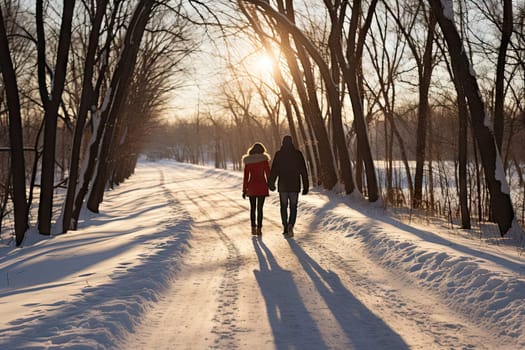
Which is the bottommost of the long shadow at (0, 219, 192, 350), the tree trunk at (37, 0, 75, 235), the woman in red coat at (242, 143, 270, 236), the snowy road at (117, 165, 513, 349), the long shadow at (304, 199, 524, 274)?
the snowy road at (117, 165, 513, 349)

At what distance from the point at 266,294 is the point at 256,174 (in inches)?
171

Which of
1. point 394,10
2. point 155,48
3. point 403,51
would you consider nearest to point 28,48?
point 155,48

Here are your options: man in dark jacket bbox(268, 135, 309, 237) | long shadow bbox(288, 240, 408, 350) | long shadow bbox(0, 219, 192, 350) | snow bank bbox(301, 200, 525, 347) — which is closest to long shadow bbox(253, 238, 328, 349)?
long shadow bbox(288, 240, 408, 350)

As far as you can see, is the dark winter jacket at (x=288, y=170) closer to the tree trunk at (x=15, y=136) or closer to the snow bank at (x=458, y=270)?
the snow bank at (x=458, y=270)

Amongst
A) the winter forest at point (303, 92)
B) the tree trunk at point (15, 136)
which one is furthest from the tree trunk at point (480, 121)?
the tree trunk at point (15, 136)

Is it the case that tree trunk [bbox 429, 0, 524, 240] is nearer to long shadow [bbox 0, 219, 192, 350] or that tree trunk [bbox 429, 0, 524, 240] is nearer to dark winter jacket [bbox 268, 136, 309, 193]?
Answer: dark winter jacket [bbox 268, 136, 309, 193]

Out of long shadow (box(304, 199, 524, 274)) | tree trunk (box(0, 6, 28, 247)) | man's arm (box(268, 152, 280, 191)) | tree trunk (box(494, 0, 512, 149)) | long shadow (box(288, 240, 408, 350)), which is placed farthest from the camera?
tree trunk (box(494, 0, 512, 149))

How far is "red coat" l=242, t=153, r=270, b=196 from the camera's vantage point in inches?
347

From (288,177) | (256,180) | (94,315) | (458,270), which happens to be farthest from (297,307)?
(256,180)

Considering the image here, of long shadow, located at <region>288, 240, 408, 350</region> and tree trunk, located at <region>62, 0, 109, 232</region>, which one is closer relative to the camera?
long shadow, located at <region>288, 240, 408, 350</region>

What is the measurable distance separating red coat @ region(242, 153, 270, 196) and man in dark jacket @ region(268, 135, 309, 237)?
0.64ft

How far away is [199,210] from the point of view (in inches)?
538

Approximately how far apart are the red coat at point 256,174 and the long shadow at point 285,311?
275cm

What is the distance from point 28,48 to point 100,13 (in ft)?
30.0
